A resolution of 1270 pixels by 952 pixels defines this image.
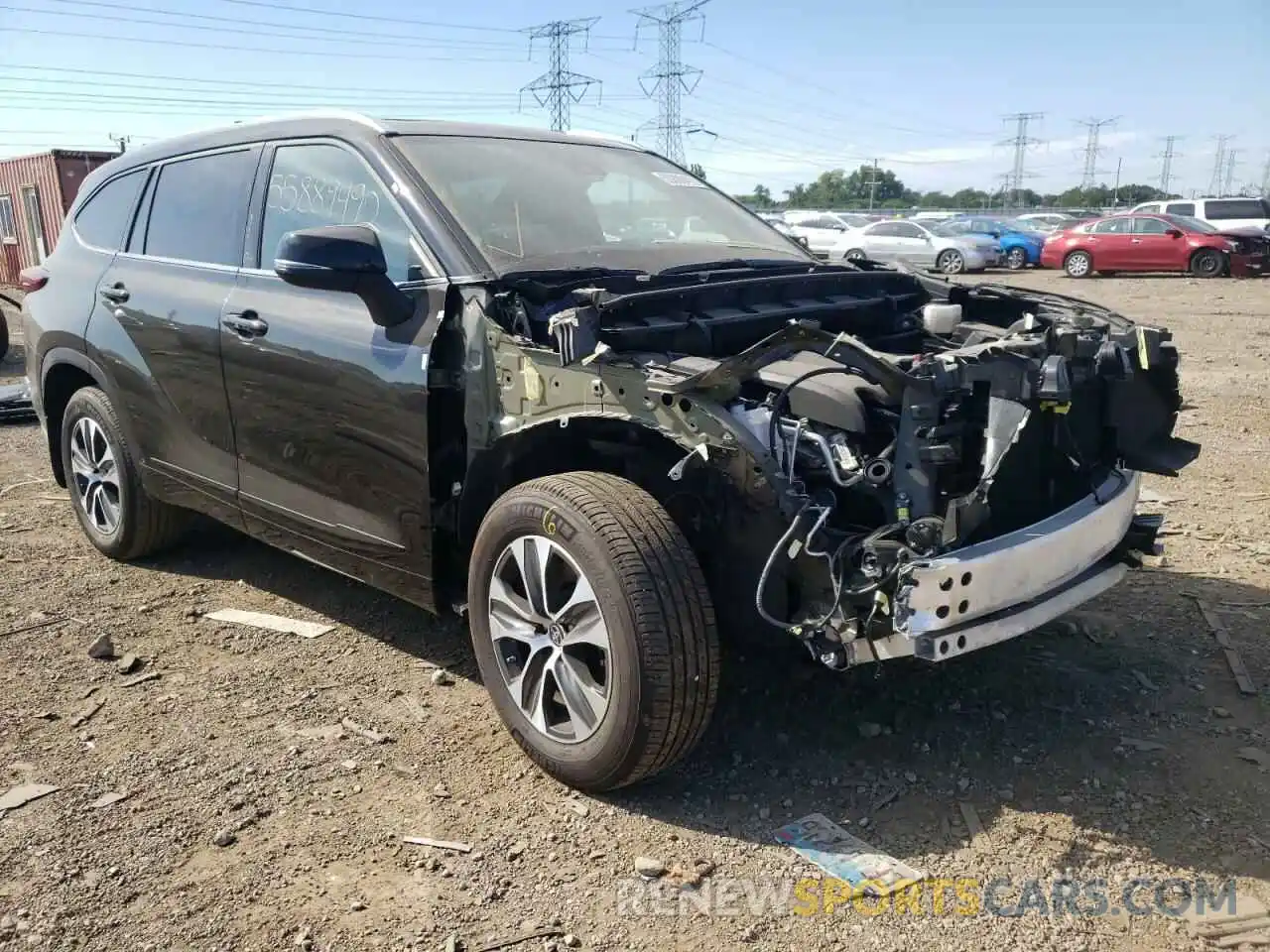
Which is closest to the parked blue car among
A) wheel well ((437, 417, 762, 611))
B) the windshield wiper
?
the windshield wiper

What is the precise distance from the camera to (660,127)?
49.8 metres

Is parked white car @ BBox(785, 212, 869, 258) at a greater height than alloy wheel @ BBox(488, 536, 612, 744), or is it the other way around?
parked white car @ BBox(785, 212, 869, 258)

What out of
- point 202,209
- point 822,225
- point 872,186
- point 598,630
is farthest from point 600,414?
point 872,186

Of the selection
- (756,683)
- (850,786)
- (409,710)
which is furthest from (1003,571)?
(409,710)

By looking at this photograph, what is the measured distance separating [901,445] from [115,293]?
3.56 m

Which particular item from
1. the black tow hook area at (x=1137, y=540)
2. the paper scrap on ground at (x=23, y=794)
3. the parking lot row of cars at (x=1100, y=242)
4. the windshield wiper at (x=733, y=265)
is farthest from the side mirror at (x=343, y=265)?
the parking lot row of cars at (x=1100, y=242)

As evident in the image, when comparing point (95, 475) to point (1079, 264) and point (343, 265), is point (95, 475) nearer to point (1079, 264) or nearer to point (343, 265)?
point (343, 265)

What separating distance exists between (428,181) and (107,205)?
91.6 inches

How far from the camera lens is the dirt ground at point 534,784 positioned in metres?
2.54

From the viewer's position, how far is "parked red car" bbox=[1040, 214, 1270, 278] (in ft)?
72.6

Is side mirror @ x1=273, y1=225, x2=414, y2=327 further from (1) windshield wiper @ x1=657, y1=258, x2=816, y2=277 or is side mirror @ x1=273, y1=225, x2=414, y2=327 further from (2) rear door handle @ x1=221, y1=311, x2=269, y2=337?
(1) windshield wiper @ x1=657, y1=258, x2=816, y2=277

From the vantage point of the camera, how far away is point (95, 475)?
16.6 ft

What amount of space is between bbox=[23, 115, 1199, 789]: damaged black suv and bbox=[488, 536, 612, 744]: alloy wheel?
1 centimetres

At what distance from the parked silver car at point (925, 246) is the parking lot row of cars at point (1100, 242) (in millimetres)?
24
